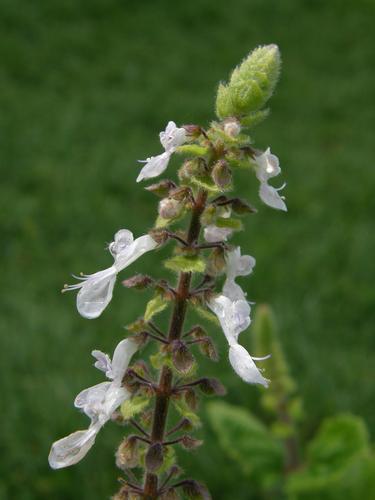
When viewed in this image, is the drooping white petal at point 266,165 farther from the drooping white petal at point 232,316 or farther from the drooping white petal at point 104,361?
the drooping white petal at point 104,361

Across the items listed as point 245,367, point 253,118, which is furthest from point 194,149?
point 245,367

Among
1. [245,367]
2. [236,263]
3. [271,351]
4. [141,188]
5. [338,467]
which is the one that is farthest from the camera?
[141,188]

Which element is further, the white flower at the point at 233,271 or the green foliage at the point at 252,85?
the white flower at the point at 233,271

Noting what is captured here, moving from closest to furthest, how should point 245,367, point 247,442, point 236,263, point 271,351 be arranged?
point 245,367
point 236,263
point 271,351
point 247,442

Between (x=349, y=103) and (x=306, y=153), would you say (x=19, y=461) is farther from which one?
(x=349, y=103)

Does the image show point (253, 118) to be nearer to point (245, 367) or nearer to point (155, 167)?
point (155, 167)

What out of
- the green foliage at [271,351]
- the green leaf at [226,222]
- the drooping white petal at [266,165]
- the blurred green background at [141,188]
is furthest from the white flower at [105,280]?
the blurred green background at [141,188]

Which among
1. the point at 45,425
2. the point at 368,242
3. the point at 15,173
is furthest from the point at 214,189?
the point at 15,173

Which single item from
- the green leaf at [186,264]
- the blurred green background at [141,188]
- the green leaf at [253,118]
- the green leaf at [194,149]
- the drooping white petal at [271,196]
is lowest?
the green leaf at [186,264]
